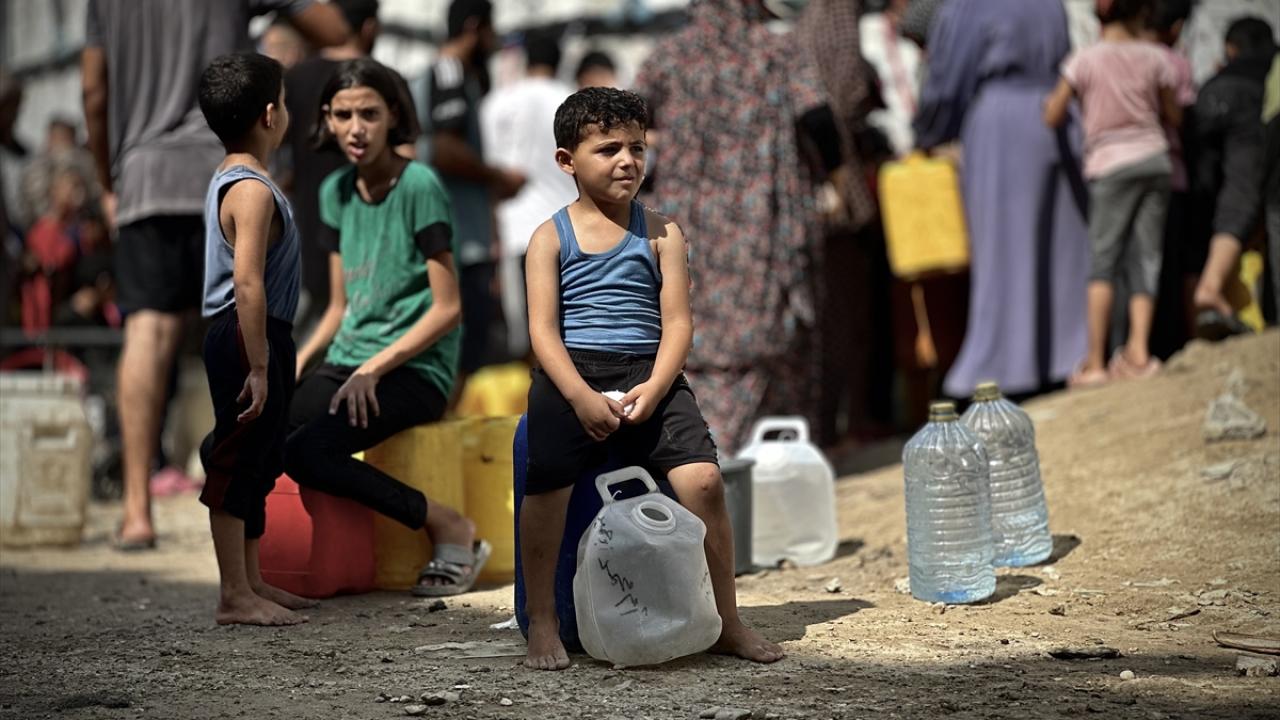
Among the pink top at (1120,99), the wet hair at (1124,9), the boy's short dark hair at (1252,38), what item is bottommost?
the pink top at (1120,99)

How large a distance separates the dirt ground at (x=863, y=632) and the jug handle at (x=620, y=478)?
427 millimetres

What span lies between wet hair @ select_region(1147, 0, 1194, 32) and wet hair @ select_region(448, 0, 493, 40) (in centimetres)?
321

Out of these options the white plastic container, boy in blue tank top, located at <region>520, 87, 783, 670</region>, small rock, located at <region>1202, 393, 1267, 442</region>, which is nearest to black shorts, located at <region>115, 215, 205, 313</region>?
the white plastic container

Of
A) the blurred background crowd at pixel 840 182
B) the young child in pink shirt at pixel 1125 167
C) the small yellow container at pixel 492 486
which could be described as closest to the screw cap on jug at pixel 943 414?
the small yellow container at pixel 492 486

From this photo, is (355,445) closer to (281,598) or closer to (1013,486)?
(281,598)

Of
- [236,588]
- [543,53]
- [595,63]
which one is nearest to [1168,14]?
[543,53]

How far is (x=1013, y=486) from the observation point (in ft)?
16.6

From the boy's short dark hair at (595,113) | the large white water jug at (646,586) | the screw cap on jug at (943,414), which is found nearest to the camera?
the large white water jug at (646,586)

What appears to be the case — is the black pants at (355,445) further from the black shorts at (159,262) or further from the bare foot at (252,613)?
the black shorts at (159,262)

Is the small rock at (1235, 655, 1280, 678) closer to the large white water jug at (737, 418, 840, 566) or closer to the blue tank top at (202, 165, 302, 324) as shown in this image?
the large white water jug at (737, 418, 840, 566)

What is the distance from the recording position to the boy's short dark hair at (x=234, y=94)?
454 cm

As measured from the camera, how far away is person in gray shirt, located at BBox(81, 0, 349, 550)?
20.2 ft

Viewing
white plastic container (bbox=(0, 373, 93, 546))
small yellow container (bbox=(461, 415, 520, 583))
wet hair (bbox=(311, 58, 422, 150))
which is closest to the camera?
wet hair (bbox=(311, 58, 422, 150))

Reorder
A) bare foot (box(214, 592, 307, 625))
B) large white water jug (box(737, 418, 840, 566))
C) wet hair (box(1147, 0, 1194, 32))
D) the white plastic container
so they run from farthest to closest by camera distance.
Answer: wet hair (box(1147, 0, 1194, 32)) < the white plastic container < large white water jug (box(737, 418, 840, 566)) < bare foot (box(214, 592, 307, 625))
